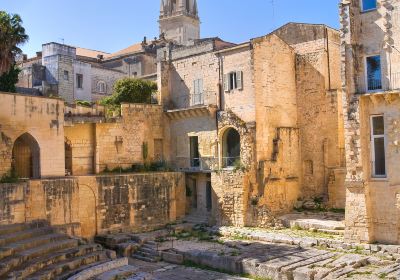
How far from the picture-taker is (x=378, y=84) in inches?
757

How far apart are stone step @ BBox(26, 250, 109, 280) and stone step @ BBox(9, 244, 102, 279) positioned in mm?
169

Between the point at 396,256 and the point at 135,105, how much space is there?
51.4 feet

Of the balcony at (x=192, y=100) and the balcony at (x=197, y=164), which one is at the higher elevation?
the balcony at (x=192, y=100)

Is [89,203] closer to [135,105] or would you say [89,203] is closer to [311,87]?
[135,105]

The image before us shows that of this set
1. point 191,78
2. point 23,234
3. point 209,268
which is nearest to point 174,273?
point 209,268

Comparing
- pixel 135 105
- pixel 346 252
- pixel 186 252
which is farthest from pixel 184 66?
pixel 346 252

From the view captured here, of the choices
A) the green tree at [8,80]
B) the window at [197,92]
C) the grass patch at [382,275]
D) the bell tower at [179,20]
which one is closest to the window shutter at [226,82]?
the window at [197,92]

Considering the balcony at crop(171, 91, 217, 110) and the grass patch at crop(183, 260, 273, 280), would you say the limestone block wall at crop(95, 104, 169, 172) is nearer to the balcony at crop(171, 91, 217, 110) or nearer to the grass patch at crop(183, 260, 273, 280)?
the balcony at crop(171, 91, 217, 110)

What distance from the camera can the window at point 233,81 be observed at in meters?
25.2

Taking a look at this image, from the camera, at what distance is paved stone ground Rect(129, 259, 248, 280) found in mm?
17188

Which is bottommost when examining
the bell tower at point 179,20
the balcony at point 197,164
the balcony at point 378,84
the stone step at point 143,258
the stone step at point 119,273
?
the stone step at point 143,258

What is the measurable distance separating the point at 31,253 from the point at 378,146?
1360 cm

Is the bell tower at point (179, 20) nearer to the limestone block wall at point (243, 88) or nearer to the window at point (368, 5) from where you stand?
the limestone block wall at point (243, 88)

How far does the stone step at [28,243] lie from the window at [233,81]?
11.6m
